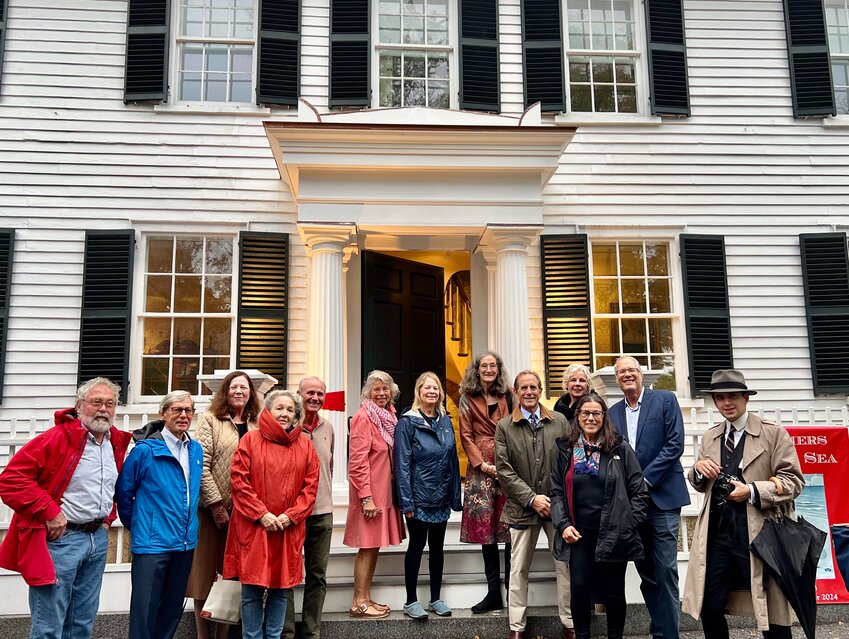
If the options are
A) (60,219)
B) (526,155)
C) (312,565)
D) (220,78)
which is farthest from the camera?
(220,78)

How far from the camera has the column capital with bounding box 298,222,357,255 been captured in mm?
6844

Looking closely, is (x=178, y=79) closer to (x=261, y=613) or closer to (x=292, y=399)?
(x=292, y=399)

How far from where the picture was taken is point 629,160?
8125 millimetres

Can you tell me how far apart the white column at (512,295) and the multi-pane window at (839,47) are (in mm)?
4516

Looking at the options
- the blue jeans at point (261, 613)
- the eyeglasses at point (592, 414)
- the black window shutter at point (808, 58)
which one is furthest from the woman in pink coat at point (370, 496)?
the black window shutter at point (808, 58)

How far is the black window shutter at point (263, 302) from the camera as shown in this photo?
7453 millimetres

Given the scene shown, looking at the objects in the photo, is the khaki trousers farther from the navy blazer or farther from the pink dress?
the pink dress

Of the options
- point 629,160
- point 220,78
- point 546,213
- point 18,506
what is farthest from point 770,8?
point 18,506

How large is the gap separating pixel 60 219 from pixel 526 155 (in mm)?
4924

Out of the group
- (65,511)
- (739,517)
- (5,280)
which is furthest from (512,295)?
(5,280)

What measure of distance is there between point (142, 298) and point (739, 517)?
20.1 ft

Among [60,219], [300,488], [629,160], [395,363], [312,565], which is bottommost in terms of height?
[312,565]

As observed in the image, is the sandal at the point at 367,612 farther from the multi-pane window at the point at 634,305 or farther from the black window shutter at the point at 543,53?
the black window shutter at the point at 543,53

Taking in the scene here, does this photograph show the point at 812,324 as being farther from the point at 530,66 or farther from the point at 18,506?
the point at 18,506
